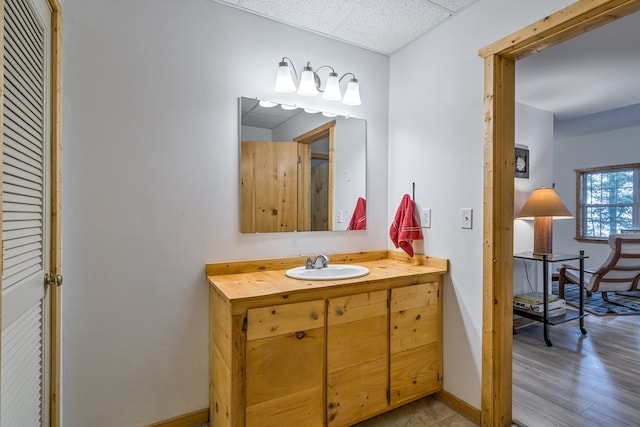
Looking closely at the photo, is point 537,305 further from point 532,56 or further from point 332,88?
point 332,88

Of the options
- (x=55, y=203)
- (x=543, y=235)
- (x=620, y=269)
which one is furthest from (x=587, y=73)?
(x=55, y=203)

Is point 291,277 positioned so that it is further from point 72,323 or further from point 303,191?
point 72,323

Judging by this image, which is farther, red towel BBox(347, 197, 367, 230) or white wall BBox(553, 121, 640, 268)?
white wall BBox(553, 121, 640, 268)

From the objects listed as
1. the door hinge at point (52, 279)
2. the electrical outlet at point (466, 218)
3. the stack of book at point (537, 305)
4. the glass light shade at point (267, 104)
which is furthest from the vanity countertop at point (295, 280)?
the stack of book at point (537, 305)

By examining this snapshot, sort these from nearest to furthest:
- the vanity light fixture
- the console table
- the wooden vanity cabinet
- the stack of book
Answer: the wooden vanity cabinet, the vanity light fixture, the console table, the stack of book

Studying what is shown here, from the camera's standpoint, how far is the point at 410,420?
6.19ft

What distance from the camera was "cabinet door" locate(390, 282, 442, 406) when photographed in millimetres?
1887

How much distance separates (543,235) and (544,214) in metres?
0.20

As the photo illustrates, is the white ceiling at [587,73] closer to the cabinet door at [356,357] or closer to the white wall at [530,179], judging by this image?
the white wall at [530,179]

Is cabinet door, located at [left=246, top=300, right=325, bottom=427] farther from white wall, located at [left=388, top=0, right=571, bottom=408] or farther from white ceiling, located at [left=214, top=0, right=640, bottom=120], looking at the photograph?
white ceiling, located at [left=214, top=0, right=640, bottom=120]

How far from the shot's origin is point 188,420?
1823 millimetres

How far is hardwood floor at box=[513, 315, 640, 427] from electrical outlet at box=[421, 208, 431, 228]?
1188 mm

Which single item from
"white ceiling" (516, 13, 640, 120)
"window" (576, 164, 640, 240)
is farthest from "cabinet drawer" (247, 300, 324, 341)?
"window" (576, 164, 640, 240)

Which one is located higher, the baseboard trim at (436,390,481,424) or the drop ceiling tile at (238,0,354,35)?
the drop ceiling tile at (238,0,354,35)
